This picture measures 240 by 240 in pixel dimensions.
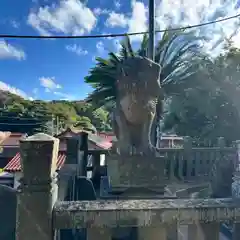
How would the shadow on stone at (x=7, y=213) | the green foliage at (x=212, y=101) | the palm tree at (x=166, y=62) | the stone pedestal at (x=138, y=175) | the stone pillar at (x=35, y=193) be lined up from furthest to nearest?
the palm tree at (x=166, y=62) < the green foliage at (x=212, y=101) < the stone pedestal at (x=138, y=175) < the shadow on stone at (x=7, y=213) < the stone pillar at (x=35, y=193)

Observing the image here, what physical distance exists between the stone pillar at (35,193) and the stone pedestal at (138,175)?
1.82m

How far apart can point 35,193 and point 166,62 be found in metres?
9.29

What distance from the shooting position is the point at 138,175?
298 cm

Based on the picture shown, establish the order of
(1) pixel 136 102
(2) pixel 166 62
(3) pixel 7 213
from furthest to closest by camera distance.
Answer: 1. (2) pixel 166 62
2. (1) pixel 136 102
3. (3) pixel 7 213

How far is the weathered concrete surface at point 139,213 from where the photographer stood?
1.22 m

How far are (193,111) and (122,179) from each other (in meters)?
5.81

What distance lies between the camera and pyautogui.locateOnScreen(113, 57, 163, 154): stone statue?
297cm

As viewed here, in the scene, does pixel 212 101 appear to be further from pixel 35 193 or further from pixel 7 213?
pixel 35 193

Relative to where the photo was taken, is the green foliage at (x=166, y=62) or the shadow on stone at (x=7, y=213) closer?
the shadow on stone at (x=7, y=213)

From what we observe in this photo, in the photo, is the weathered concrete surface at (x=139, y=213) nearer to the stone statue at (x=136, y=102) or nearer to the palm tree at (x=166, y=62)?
the stone statue at (x=136, y=102)

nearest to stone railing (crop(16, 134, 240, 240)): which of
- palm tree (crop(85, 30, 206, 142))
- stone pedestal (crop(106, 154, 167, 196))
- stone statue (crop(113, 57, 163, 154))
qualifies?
stone pedestal (crop(106, 154, 167, 196))

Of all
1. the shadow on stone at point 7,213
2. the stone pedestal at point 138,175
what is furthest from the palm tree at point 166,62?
the shadow on stone at point 7,213

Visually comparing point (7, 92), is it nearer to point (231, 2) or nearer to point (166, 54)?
point (166, 54)

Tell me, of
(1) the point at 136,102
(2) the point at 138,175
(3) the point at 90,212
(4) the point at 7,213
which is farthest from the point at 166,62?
(3) the point at 90,212
